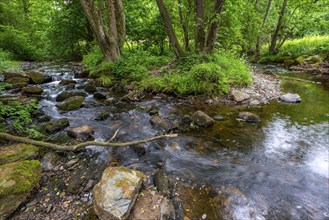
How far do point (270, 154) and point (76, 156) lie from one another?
384 cm

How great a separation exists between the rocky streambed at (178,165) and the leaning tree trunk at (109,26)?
3.78 meters

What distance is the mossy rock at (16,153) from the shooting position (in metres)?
3.20

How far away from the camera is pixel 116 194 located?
2.43m

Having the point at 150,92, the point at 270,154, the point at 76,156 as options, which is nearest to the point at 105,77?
the point at 150,92

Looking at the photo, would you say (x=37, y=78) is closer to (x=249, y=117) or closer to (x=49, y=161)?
(x=49, y=161)

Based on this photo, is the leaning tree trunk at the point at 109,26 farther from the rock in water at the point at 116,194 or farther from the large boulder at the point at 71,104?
the rock in water at the point at 116,194

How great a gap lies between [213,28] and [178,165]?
20.2 feet

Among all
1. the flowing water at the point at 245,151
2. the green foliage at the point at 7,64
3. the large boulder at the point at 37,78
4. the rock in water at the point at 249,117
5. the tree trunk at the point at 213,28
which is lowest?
the flowing water at the point at 245,151

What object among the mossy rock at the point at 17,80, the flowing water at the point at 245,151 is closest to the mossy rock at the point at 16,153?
the flowing water at the point at 245,151

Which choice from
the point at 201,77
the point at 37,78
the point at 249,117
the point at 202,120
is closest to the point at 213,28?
the point at 201,77

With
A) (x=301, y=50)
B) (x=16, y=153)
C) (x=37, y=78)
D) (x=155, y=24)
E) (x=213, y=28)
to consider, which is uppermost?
(x=155, y=24)

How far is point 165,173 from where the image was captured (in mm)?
3334

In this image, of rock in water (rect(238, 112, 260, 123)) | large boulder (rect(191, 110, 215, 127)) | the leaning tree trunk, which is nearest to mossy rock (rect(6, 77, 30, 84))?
the leaning tree trunk

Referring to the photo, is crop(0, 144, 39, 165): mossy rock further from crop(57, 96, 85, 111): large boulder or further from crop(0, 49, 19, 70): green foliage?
crop(0, 49, 19, 70): green foliage
